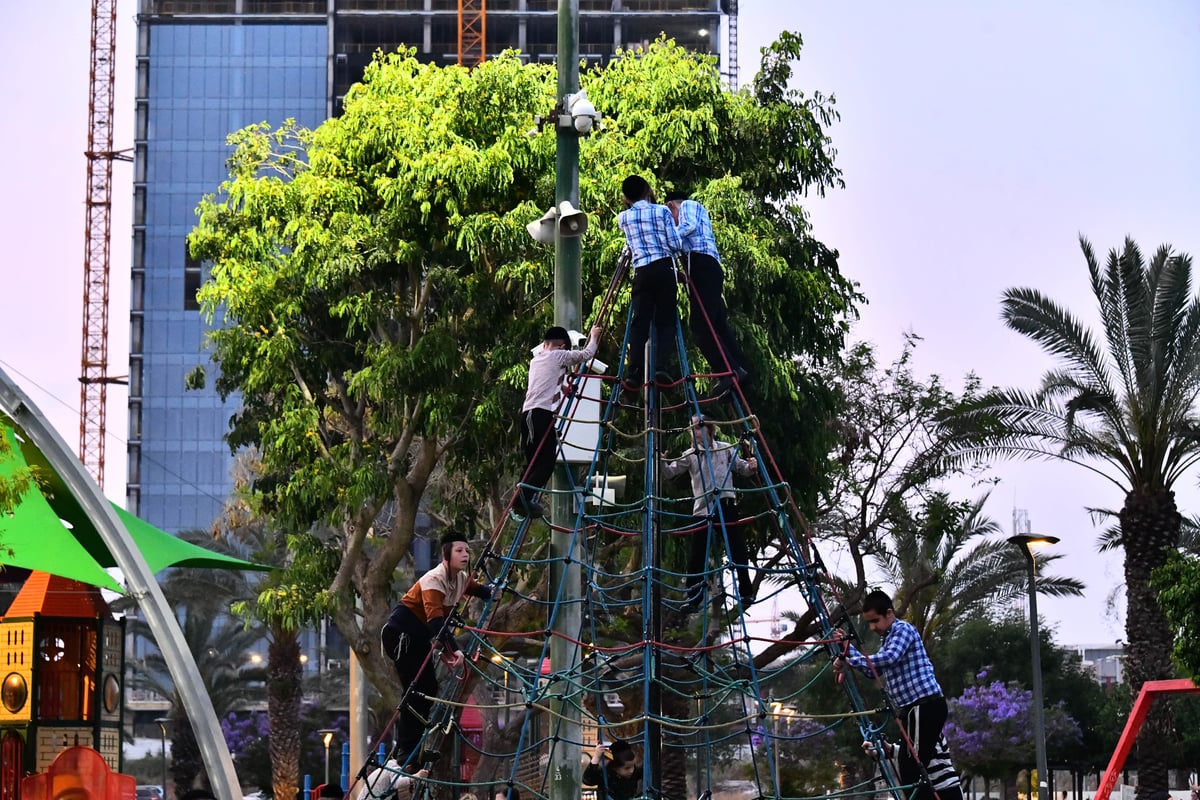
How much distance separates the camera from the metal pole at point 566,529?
10.4 m

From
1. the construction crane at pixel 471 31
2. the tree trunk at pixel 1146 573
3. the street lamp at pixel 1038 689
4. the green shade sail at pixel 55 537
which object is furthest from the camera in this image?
the construction crane at pixel 471 31

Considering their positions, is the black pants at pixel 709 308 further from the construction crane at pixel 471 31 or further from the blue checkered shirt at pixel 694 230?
the construction crane at pixel 471 31

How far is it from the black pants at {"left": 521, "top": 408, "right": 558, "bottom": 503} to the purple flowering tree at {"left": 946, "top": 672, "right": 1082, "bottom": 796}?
1339 inches

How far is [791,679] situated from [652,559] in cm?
4083

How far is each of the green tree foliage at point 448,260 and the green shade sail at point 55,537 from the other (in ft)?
8.52

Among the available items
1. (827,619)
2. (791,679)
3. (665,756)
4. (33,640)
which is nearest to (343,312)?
(33,640)

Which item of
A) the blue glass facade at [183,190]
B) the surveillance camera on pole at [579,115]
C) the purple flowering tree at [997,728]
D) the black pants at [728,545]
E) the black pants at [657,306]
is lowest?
the purple flowering tree at [997,728]

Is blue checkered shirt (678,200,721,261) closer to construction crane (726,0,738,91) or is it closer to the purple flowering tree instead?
the purple flowering tree

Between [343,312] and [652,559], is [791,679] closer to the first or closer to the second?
[343,312]

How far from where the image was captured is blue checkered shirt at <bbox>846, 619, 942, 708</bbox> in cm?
976

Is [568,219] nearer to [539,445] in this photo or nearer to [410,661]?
[539,445]

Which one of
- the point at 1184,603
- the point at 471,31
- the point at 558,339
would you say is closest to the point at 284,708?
the point at 1184,603

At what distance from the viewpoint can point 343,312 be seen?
2091 cm

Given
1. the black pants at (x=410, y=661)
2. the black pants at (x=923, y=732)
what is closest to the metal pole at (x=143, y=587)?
the black pants at (x=410, y=661)
